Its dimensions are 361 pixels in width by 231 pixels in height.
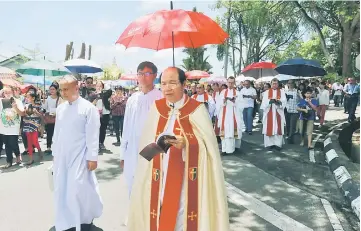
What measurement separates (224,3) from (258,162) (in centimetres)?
2788

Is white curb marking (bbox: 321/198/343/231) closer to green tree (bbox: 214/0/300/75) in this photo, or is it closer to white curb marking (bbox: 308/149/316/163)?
white curb marking (bbox: 308/149/316/163)

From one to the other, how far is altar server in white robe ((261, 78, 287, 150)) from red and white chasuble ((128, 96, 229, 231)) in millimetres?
6998

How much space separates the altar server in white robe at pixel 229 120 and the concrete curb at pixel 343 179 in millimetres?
2183

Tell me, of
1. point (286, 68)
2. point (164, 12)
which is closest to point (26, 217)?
point (164, 12)

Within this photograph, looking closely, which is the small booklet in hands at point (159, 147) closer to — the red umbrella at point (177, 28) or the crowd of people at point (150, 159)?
the crowd of people at point (150, 159)

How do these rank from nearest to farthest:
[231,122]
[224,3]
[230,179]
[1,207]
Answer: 1. [1,207]
2. [230,179]
3. [231,122]
4. [224,3]

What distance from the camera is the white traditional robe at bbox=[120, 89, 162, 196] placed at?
4316mm

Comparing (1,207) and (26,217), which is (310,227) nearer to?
(26,217)

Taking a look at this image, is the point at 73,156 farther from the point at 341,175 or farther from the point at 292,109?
the point at 292,109

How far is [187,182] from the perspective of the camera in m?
3.19

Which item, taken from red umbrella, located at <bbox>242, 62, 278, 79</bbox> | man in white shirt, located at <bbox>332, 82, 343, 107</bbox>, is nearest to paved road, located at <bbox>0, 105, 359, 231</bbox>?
red umbrella, located at <bbox>242, 62, 278, 79</bbox>

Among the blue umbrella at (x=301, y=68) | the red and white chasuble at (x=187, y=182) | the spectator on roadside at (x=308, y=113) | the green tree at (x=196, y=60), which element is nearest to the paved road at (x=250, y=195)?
the spectator on roadside at (x=308, y=113)

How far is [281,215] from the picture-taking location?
5121 millimetres

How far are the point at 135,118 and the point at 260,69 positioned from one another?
43.9 feet
